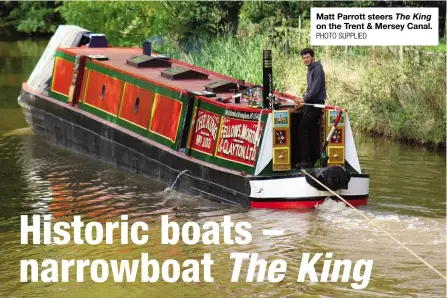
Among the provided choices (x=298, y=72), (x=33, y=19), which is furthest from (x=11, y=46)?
(x=298, y=72)

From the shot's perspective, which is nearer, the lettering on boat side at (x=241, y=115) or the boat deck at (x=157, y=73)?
the lettering on boat side at (x=241, y=115)

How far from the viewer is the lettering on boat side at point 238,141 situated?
16.1 meters

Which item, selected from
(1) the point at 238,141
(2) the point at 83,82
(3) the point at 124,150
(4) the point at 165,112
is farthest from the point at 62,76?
(1) the point at 238,141

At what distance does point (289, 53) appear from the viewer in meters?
26.5

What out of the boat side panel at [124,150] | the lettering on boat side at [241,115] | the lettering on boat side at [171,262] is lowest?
the lettering on boat side at [171,262]

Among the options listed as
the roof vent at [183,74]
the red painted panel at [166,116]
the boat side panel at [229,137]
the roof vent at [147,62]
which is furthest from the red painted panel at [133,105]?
the boat side panel at [229,137]

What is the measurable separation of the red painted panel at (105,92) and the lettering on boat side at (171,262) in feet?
16.0

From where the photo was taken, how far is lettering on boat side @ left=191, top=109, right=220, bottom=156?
17.0m

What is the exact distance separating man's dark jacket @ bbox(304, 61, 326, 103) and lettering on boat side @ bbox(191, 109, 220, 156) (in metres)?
1.63

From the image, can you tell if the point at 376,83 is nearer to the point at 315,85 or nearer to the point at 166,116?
the point at 166,116

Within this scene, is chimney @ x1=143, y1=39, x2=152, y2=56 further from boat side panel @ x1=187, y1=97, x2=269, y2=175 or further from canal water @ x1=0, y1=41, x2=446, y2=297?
boat side panel @ x1=187, y1=97, x2=269, y2=175

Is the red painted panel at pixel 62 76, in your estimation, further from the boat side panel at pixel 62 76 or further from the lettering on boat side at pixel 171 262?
the lettering on boat side at pixel 171 262

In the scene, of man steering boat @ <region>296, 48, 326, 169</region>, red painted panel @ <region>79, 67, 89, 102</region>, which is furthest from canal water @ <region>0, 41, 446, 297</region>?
red painted panel @ <region>79, 67, 89, 102</region>

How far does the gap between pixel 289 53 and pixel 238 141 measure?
1041cm
